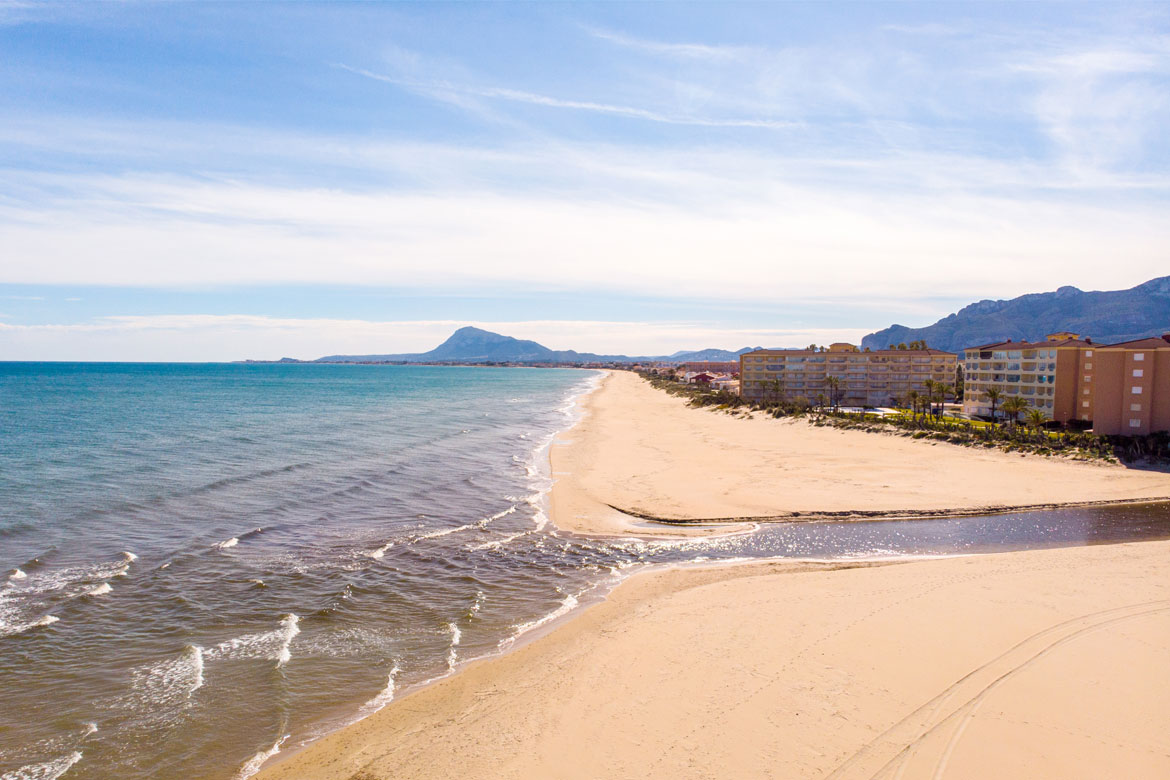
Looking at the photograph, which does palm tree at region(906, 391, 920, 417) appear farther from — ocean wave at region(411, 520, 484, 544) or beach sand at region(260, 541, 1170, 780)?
beach sand at region(260, 541, 1170, 780)

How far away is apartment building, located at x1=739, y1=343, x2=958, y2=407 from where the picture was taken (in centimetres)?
8625

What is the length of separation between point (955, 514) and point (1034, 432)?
25359 millimetres

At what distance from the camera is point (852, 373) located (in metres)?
88.2

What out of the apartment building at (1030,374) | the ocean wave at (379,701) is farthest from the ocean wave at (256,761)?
the apartment building at (1030,374)

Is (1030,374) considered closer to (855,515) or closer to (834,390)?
(834,390)

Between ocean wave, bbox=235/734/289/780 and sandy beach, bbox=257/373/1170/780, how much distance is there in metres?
0.32

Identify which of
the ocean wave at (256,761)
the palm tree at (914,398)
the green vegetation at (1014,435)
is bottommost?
the ocean wave at (256,761)

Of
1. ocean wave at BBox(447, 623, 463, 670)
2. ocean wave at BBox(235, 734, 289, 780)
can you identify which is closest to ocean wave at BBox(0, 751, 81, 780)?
ocean wave at BBox(235, 734, 289, 780)

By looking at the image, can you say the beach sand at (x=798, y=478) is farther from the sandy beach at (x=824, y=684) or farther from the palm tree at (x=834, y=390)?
the palm tree at (x=834, y=390)

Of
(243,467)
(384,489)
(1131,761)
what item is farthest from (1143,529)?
(243,467)

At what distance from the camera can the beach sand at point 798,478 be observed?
26.1m

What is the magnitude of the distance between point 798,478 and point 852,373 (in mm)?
62317

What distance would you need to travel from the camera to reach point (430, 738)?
10.2 m

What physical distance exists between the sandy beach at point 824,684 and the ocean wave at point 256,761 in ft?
1.04
